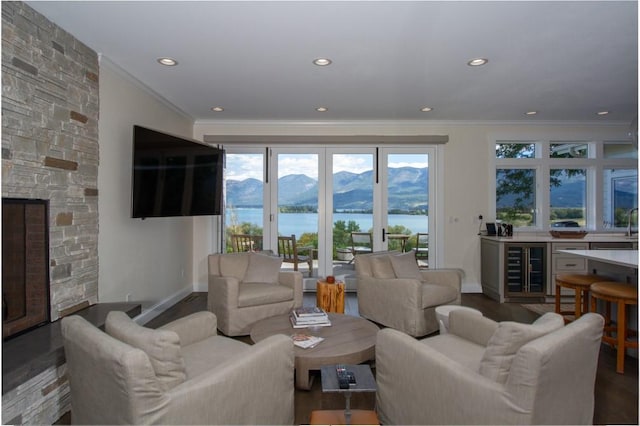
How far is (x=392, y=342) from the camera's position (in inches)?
78.8

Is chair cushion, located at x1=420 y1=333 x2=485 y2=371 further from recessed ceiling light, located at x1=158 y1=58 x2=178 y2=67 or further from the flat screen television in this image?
recessed ceiling light, located at x1=158 y1=58 x2=178 y2=67

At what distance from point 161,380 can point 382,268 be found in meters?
2.78

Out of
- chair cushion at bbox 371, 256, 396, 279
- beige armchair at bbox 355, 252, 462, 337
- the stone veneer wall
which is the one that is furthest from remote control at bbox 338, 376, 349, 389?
chair cushion at bbox 371, 256, 396, 279

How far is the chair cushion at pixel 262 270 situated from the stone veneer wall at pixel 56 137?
1446 mm

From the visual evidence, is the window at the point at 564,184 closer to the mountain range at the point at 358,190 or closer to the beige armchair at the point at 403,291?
the mountain range at the point at 358,190

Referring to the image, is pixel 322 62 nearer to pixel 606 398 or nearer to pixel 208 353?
pixel 208 353

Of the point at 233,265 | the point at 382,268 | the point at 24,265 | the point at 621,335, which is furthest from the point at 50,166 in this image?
the point at 621,335

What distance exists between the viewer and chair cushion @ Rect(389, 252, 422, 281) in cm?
391

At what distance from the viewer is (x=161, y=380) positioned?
61.4 inches

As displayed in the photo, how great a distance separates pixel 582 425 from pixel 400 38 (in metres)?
2.64

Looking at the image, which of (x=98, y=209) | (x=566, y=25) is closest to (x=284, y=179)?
(x=98, y=209)

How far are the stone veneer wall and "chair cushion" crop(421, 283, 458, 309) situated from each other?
9.59 feet

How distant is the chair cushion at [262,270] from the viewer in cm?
398

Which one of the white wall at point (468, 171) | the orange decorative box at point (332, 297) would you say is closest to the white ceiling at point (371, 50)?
the white wall at point (468, 171)
